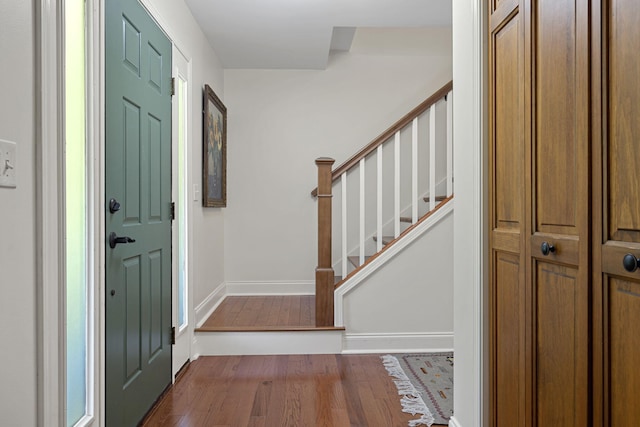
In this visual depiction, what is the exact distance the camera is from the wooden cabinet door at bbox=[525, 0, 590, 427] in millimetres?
1118

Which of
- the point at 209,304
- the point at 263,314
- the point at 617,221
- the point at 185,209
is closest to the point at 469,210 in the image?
the point at 617,221

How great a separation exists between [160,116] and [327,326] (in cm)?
179

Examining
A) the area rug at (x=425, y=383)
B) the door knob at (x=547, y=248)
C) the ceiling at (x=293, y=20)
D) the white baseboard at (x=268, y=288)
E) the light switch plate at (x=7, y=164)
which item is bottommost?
the area rug at (x=425, y=383)

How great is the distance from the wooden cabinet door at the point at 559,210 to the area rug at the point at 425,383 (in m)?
1.14

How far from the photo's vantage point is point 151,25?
96.1 inches

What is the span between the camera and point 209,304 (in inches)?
156

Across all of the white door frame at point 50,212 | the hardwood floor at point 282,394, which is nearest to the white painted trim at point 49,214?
the white door frame at point 50,212

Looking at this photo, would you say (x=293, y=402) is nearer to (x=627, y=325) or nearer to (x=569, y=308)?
(x=569, y=308)

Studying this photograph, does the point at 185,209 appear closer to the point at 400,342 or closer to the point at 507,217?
the point at 400,342

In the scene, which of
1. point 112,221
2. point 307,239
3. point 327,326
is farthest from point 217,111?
point 112,221

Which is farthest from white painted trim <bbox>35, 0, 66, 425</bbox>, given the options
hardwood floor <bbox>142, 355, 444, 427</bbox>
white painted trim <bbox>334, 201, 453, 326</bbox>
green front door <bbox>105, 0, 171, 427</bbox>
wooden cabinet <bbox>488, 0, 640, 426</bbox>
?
white painted trim <bbox>334, 201, 453, 326</bbox>

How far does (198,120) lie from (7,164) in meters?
2.41

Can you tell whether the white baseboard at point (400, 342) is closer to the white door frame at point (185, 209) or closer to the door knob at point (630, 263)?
the white door frame at point (185, 209)

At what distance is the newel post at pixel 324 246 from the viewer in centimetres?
332
